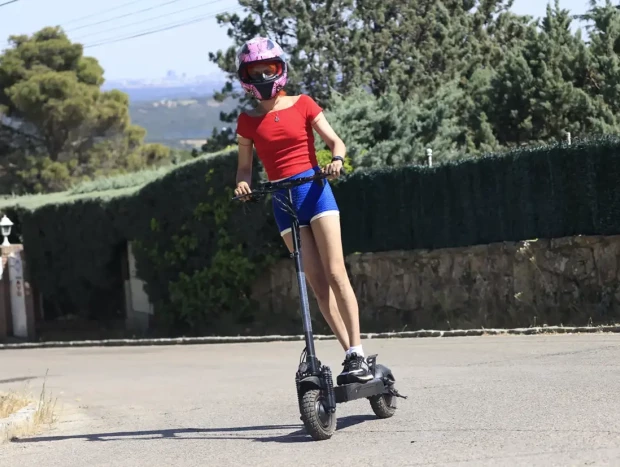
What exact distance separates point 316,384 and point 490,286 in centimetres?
1043

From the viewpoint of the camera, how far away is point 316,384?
6406 mm

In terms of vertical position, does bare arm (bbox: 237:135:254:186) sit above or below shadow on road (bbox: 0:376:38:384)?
above

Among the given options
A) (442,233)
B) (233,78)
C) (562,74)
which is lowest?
(442,233)

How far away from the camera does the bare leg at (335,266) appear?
A: 681 centimetres

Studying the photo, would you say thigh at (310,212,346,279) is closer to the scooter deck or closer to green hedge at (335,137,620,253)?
the scooter deck

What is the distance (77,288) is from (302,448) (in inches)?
788

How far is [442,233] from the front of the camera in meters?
17.4

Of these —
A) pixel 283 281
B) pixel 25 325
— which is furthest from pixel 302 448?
pixel 25 325

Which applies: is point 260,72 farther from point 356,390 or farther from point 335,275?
point 356,390

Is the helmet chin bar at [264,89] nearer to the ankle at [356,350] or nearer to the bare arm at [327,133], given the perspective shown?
the bare arm at [327,133]

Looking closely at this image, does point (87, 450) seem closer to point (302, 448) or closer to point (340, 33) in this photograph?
point (302, 448)

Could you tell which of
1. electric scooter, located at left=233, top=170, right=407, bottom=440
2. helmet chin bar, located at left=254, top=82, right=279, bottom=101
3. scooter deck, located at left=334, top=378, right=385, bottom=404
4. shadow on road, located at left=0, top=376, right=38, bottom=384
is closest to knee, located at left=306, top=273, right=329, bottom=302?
electric scooter, located at left=233, top=170, right=407, bottom=440

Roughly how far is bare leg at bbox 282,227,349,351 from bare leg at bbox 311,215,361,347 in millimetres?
49

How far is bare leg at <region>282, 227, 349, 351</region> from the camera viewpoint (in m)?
6.91
